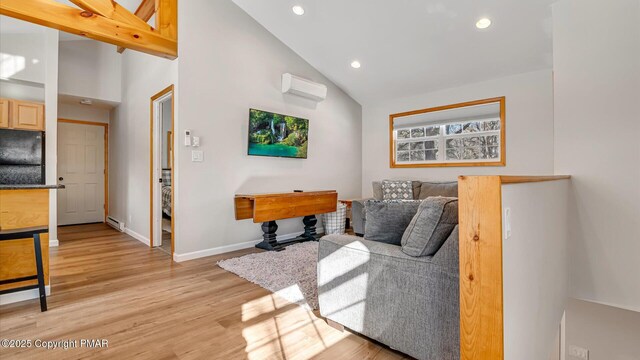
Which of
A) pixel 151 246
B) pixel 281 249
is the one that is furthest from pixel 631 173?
pixel 151 246

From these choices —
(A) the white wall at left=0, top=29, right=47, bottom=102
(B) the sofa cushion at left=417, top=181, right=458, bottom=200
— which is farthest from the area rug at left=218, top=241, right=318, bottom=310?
(A) the white wall at left=0, top=29, right=47, bottom=102

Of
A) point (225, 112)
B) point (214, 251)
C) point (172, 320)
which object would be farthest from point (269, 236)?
point (172, 320)

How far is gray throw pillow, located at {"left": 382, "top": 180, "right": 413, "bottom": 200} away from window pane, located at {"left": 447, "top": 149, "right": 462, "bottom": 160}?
736 mm

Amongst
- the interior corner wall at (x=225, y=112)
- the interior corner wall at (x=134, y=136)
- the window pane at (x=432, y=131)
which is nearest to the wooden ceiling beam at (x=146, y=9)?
the interior corner wall at (x=134, y=136)

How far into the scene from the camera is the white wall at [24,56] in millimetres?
3893

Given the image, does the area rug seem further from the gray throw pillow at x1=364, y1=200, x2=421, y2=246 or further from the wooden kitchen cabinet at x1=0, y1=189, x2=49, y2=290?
the wooden kitchen cabinet at x1=0, y1=189, x2=49, y2=290

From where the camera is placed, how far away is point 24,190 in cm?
234

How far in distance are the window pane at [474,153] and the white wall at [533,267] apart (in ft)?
8.28

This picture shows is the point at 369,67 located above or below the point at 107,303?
above

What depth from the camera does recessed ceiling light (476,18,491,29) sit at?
3280 millimetres

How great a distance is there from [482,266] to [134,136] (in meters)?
5.11

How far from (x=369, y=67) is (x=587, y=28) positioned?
2.79 metres

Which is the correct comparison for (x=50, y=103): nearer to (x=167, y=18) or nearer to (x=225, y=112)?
(x=167, y=18)

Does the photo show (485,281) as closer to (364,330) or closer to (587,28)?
(364,330)
